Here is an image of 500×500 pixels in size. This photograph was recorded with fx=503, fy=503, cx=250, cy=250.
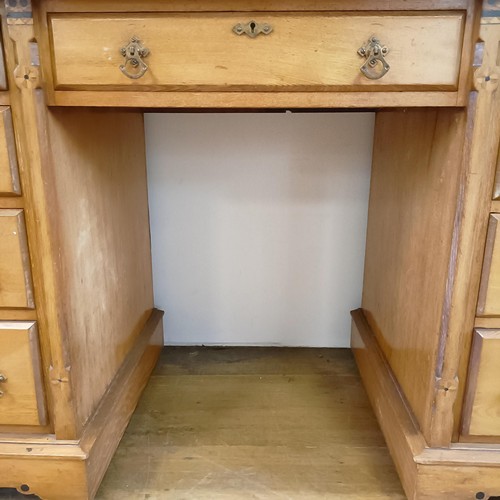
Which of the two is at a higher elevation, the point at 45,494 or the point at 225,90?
the point at 225,90

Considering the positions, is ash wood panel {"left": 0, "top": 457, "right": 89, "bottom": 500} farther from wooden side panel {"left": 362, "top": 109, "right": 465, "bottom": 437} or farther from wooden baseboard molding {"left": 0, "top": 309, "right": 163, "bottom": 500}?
wooden side panel {"left": 362, "top": 109, "right": 465, "bottom": 437}

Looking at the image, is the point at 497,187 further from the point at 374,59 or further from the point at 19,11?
the point at 19,11

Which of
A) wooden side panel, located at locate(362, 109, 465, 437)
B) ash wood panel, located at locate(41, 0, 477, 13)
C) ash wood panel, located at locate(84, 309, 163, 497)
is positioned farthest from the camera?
ash wood panel, located at locate(84, 309, 163, 497)

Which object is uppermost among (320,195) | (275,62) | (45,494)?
(275,62)

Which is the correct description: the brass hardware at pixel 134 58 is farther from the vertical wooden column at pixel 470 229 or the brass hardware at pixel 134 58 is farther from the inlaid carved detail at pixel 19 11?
the vertical wooden column at pixel 470 229

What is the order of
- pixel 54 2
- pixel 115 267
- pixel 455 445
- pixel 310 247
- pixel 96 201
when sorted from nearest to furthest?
pixel 54 2
pixel 455 445
pixel 96 201
pixel 115 267
pixel 310 247

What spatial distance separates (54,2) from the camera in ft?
2.42

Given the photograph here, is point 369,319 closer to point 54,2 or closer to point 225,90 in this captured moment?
point 225,90

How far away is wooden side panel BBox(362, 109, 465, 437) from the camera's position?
0.84 m

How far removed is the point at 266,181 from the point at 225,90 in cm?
62

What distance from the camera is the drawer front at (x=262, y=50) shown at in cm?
74

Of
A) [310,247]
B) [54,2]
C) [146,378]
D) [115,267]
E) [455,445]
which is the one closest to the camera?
[54,2]

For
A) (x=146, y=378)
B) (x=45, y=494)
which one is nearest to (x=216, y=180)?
(x=146, y=378)

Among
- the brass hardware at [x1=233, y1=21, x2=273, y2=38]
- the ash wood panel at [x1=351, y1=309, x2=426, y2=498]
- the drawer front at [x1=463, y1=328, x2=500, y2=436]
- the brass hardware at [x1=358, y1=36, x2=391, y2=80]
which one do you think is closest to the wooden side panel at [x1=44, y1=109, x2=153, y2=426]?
the brass hardware at [x1=233, y1=21, x2=273, y2=38]
